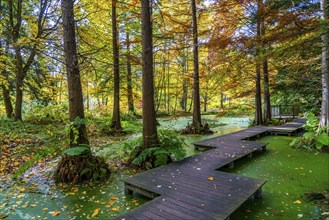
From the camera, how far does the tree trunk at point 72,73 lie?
3.66m

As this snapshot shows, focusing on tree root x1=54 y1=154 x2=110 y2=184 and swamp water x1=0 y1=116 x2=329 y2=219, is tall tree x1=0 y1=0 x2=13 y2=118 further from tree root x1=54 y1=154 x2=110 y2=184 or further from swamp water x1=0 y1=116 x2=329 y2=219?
swamp water x1=0 y1=116 x2=329 y2=219

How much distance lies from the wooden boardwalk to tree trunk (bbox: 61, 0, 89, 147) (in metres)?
1.30

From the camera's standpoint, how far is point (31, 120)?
29.5ft

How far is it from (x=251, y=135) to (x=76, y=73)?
6.05 m

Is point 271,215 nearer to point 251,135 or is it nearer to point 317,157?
point 317,157

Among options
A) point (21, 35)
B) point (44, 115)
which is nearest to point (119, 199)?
point (21, 35)

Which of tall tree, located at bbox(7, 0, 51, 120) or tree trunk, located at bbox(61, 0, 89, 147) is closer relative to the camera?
tree trunk, located at bbox(61, 0, 89, 147)

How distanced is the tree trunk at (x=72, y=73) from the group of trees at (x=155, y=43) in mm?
17

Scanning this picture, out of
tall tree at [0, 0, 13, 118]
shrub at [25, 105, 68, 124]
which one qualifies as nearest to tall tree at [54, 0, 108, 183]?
tall tree at [0, 0, 13, 118]

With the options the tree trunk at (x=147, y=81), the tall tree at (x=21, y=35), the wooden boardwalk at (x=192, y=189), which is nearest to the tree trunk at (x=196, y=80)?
the wooden boardwalk at (x=192, y=189)

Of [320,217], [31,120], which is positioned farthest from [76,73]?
[31,120]

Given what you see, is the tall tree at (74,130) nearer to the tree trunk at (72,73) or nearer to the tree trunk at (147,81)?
the tree trunk at (72,73)

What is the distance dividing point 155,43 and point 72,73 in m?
6.39

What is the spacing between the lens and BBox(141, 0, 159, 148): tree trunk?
14.6 ft
